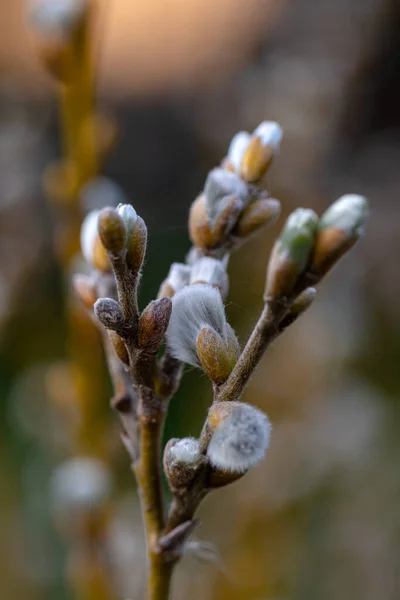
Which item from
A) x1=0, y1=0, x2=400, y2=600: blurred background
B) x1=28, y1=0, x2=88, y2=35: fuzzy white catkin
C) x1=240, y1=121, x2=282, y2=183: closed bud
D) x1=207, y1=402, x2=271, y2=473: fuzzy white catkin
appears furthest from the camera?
x1=0, y1=0, x2=400, y2=600: blurred background

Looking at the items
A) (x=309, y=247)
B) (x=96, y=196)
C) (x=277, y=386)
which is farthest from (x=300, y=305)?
(x=277, y=386)

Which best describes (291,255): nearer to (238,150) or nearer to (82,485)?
(238,150)

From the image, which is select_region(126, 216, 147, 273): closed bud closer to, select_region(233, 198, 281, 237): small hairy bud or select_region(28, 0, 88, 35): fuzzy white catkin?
select_region(233, 198, 281, 237): small hairy bud

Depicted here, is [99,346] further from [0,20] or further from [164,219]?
[0,20]

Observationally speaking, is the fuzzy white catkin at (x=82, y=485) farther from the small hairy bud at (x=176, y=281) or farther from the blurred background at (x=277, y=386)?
the small hairy bud at (x=176, y=281)

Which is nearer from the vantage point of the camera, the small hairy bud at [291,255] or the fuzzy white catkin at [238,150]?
the small hairy bud at [291,255]

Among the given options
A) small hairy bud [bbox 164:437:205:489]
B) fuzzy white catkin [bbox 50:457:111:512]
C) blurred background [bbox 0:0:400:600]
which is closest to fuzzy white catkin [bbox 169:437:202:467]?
small hairy bud [bbox 164:437:205:489]

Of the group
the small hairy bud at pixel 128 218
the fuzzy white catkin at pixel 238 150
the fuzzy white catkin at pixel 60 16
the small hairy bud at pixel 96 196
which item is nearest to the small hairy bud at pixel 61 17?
the fuzzy white catkin at pixel 60 16
